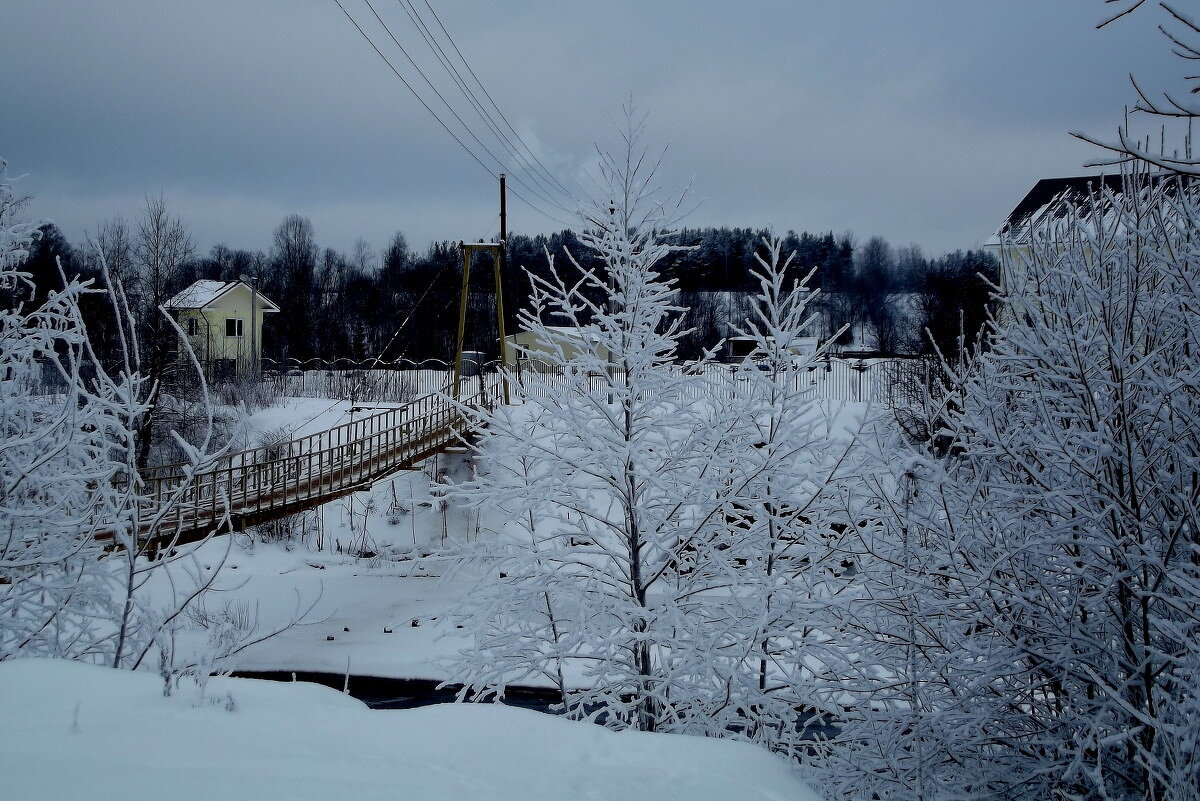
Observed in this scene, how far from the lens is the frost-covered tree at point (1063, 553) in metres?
4.32

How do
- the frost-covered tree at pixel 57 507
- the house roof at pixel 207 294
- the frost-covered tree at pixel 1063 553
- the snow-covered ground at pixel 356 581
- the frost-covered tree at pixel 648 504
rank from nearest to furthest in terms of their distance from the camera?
the frost-covered tree at pixel 1063 553 < the frost-covered tree at pixel 57 507 < the frost-covered tree at pixel 648 504 < the snow-covered ground at pixel 356 581 < the house roof at pixel 207 294

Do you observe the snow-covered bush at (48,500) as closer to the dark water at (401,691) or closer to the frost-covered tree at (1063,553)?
the frost-covered tree at (1063,553)

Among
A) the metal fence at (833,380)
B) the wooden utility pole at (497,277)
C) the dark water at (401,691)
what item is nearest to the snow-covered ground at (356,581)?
the dark water at (401,691)

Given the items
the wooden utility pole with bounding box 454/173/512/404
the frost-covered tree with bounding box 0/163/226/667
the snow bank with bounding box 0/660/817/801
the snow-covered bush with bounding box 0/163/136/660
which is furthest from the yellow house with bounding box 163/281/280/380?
the snow bank with bounding box 0/660/817/801

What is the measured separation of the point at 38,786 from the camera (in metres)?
2.23

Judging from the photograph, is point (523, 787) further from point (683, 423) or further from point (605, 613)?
point (683, 423)

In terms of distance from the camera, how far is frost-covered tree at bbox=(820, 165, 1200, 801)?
4324mm

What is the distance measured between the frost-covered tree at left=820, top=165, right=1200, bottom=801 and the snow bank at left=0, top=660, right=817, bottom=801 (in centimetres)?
206

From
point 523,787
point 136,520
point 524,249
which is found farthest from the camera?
point 524,249

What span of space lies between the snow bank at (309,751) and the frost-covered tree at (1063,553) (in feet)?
6.76

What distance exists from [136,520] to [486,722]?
237 cm

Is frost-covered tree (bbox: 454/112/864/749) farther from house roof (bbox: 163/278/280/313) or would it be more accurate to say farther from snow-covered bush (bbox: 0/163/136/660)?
house roof (bbox: 163/278/280/313)

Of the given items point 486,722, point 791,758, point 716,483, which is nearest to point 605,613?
point 716,483

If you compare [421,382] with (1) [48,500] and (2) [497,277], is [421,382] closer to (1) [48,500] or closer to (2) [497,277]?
(2) [497,277]
